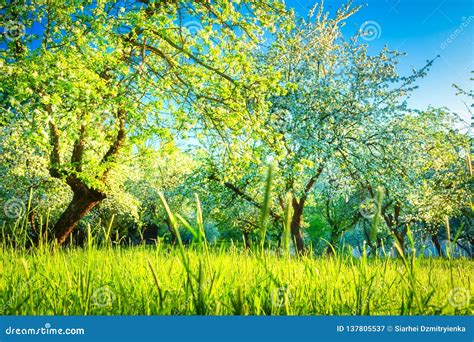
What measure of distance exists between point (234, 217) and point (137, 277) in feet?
98.0

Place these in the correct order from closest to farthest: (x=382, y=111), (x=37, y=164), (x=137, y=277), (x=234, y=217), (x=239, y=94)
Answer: (x=137, y=277)
(x=239, y=94)
(x=382, y=111)
(x=37, y=164)
(x=234, y=217)

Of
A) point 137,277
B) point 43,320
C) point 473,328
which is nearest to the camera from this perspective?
point 43,320

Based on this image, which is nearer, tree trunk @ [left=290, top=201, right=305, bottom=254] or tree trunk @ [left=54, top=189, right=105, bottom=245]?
tree trunk @ [left=54, top=189, right=105, bottom=245]

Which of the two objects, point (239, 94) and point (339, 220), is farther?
point (339, 220)

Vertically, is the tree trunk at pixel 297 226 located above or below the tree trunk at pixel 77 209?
below

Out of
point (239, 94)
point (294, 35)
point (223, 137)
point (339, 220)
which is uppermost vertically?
point (294, 35)

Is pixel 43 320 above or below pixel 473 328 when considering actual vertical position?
above

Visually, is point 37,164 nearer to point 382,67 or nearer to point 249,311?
point 382,67

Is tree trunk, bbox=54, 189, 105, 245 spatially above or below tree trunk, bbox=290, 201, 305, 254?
above

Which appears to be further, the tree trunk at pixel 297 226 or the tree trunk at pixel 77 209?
the tree trunk at pixel 297 226

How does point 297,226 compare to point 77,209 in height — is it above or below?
below

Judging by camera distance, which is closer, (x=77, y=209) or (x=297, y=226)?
(x=77, y=209)

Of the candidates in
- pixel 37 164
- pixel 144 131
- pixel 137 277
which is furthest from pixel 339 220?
pixel 137 277

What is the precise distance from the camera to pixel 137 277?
10.6ft
